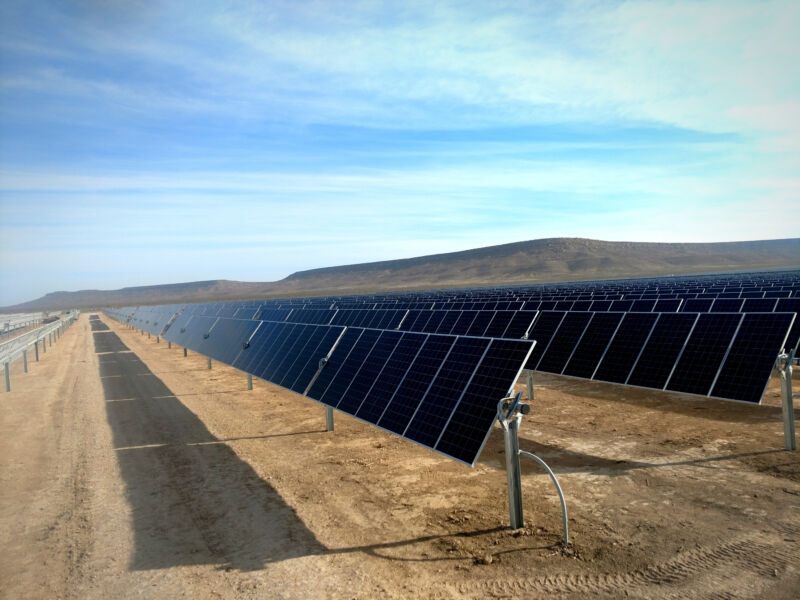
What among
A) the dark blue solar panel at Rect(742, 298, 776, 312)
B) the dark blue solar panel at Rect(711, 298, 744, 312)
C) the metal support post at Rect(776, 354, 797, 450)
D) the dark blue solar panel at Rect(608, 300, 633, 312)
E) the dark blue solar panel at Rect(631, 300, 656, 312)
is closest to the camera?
the metal support post at Rect(776, 354, 797, 450)

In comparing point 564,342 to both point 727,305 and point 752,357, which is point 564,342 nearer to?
point 752,357

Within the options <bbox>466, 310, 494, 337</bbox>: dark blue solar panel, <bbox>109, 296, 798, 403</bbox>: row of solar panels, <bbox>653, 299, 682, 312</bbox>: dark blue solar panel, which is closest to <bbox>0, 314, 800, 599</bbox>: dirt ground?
<bbox>109, 296, 798, 403</bbox>: row of solar panels

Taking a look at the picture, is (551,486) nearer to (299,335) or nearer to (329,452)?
(329,452)

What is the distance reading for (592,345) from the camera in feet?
47.8

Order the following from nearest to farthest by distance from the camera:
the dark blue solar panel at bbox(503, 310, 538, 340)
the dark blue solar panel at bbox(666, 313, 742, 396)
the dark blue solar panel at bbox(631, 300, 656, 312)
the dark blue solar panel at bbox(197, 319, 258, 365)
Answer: the dark blue solar panel at bbox(666, 313, 742, 396)
the dark blue solar panel at bbox(503, 310, 538, 340)
the dark blue solar panel at bbox(197, 319, 258, 365)
the dark blue solar panel at bbox(631, 300, 656, 312)

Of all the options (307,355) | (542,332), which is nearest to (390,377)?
(307,355)

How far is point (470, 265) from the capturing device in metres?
184

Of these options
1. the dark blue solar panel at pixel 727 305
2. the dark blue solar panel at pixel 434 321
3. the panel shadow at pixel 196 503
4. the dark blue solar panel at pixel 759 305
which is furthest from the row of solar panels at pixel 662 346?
the panel shadow at pixel 196 503

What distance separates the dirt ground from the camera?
6.81 metres

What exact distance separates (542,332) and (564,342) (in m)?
1.37

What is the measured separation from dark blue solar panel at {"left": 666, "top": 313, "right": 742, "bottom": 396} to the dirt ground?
1406mm

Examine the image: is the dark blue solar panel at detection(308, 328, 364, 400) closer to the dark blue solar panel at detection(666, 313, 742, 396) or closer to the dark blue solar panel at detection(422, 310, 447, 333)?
the dark blue solar panel at detection(666, 313, 742, 396)

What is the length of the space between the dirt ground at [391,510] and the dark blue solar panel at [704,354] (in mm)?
1406

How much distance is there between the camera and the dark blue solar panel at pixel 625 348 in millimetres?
13180
